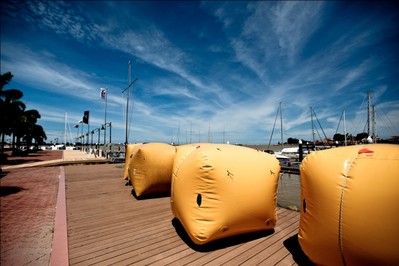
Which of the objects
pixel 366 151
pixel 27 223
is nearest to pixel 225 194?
pixel 366 151

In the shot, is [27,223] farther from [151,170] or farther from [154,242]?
[154,242]

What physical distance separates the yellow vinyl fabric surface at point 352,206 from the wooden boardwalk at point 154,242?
86 centimetres

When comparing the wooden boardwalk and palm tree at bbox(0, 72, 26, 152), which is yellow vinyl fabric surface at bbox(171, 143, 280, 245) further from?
palm tree at bbox(0, 72, 26, 152)

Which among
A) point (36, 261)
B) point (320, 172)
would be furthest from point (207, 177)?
point (36, 261)

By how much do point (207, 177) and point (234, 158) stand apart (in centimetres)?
64

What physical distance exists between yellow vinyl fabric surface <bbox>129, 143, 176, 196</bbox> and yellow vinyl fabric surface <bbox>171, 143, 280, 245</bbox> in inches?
112

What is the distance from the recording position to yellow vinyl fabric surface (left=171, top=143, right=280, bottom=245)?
352cm

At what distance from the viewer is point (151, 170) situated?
6.71m

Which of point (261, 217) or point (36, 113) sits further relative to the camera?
point (36, 113)

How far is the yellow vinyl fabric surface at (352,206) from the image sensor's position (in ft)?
7.23

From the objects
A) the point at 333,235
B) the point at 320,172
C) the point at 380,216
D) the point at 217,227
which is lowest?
the point at 217,227

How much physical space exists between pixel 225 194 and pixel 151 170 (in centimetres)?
375

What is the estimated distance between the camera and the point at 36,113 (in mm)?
42312

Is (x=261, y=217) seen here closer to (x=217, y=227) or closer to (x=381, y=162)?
(x=217, y=227)
